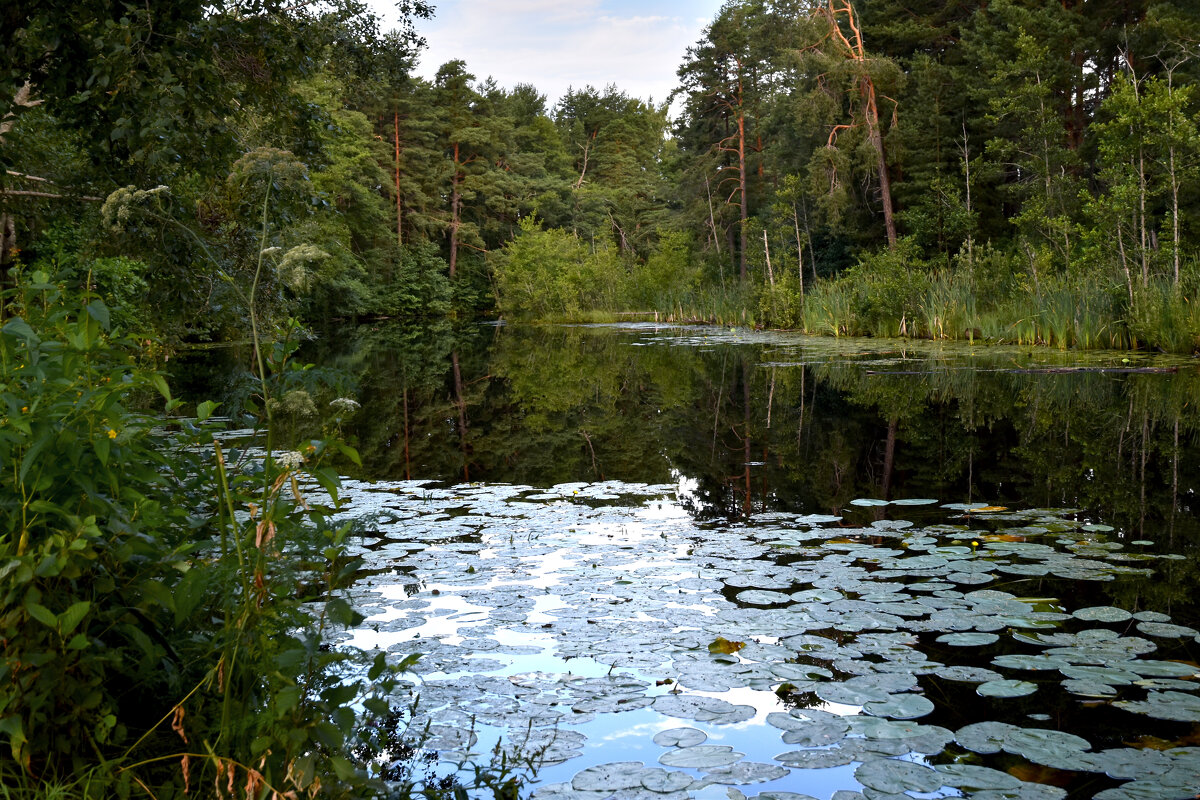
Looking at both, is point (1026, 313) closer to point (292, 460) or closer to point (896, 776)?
point (896, 776)

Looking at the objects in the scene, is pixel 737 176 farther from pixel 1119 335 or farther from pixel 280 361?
pixel 280 361

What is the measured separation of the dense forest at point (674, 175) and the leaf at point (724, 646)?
1.81m

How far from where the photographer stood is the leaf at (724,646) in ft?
9.94

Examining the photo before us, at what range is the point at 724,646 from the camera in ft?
10.0

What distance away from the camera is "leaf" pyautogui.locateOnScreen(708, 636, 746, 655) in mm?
3031

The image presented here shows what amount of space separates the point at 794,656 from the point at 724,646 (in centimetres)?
24

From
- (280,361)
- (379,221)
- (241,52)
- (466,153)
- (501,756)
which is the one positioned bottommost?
(501,756)

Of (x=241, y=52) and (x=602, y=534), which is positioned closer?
(x=602, y=534)

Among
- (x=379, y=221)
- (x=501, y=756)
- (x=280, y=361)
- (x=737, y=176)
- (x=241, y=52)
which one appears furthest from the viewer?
(x=379, y=221)

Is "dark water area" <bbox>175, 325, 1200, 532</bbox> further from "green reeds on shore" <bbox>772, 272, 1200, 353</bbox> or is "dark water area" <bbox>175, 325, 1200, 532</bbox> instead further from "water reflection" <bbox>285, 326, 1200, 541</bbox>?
"green reeds on shore" <bbox>772, 272, 1200, 353</bbox>

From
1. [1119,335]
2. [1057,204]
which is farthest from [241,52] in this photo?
[1057,204]

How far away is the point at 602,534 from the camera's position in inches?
190

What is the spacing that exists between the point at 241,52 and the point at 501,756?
6174 mm

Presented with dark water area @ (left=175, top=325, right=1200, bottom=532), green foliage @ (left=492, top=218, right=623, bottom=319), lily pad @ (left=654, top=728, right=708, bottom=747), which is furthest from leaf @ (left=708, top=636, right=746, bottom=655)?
green foliage @ (left=492, top=218, right=623, bottom=319)
